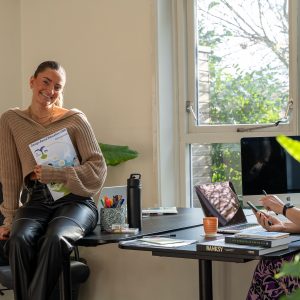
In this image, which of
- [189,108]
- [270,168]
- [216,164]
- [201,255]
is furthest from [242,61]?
[201,255]

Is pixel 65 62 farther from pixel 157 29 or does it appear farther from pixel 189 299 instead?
pixel 189 299

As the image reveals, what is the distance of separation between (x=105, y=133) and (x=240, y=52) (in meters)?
0.99

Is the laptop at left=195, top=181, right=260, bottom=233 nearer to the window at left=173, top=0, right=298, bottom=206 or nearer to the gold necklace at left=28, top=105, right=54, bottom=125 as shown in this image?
the gold necklace at left=28, top=105, right=54, bottom=125

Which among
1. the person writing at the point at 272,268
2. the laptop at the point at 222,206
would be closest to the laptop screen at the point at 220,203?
the laptop at the point at 222,206

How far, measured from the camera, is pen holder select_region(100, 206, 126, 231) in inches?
92.6

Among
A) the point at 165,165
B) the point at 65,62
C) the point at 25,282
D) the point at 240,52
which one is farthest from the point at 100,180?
the point at 65,62

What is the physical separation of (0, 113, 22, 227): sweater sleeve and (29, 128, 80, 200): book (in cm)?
12

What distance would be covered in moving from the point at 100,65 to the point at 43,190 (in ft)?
5.74

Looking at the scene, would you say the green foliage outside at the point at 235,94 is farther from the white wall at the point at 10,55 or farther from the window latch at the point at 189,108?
the white wall at the point at 10,55

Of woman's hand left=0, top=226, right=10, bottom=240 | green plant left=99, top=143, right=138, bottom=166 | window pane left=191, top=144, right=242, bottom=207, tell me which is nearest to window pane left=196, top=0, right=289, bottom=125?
window pane left=191, top=144, right=242, bottom=207

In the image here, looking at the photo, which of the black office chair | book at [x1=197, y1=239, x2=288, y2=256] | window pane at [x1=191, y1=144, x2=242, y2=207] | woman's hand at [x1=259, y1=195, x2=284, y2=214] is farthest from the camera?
window pane at [x1=191, y1=144, x2=242, y2=207]

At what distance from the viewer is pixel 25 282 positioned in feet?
7.22

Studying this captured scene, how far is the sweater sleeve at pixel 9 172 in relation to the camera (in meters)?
2.53

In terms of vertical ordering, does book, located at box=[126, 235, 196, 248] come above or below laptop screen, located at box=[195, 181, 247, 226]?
below
